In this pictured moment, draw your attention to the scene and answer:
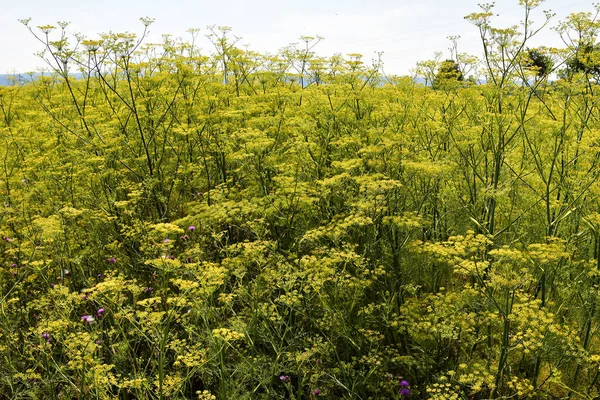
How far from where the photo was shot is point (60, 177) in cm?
709

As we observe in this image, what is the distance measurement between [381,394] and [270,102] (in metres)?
4.71

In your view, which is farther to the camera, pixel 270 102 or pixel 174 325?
pixel 270 102

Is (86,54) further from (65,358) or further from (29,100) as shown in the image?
(29,100)

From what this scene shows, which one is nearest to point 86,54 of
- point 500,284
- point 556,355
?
point 500,284

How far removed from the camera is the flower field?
12.8 ft

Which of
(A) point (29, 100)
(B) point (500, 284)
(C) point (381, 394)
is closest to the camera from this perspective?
(B) point (500, 284)

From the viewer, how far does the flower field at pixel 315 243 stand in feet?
12.8

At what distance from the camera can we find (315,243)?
5.35 metres

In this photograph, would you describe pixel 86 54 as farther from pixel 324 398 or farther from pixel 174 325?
pixel 324 398

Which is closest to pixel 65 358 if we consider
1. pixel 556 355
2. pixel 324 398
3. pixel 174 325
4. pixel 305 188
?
pixel 174 325

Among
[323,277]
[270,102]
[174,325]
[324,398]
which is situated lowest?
[324,398]

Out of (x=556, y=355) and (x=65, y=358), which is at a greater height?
(x=556, y=355)

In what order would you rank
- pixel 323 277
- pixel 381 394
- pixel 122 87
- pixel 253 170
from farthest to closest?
pixel 122 87 < pixel 253 170 < pixel 381 394 < pixel 323 277

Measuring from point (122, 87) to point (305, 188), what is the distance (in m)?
4.37
